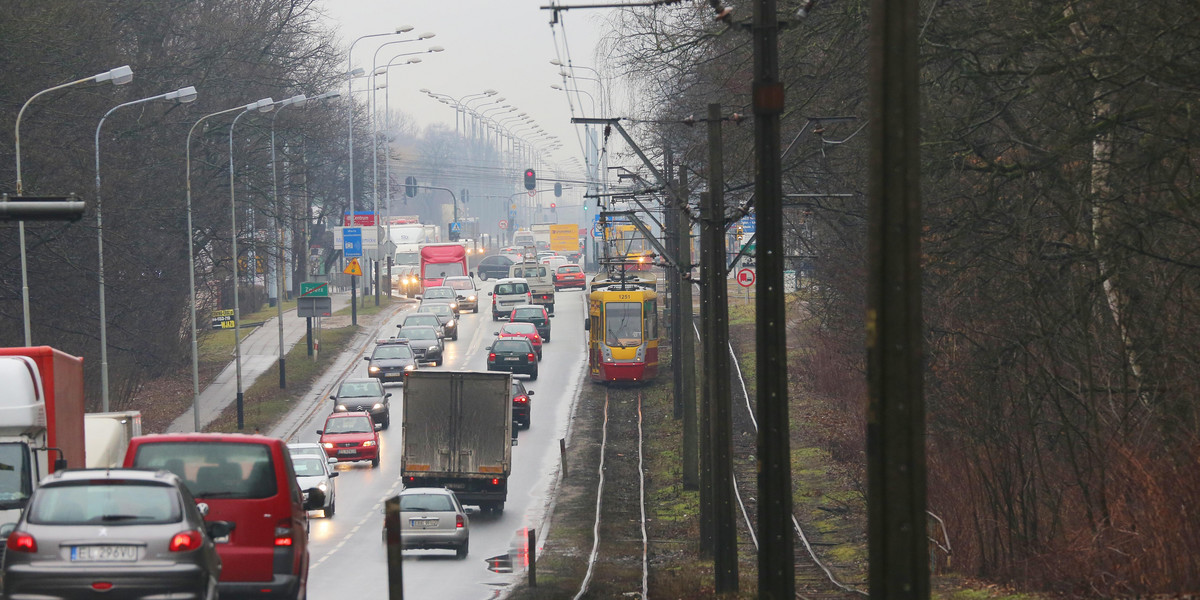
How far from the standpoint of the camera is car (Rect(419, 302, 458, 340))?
6481 cm

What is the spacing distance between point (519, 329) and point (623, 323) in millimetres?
10354

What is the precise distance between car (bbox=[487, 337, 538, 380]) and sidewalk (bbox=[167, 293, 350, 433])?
345 inches

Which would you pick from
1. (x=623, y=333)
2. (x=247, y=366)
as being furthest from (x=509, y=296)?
(x=623, y=333)

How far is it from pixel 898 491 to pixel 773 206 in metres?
4.03

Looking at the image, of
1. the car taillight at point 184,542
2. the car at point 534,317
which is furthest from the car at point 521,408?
the car taillight at point 184,542

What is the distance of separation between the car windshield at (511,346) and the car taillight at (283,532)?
40395mm

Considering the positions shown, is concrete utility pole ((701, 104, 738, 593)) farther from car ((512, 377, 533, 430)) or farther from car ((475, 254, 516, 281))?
car ((475, 254, 516, 281))

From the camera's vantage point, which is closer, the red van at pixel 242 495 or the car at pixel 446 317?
the red van at pixel 242 495

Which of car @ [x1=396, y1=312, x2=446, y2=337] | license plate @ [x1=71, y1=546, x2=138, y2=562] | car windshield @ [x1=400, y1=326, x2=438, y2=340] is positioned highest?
license plate @ [x1=71, y1=546, x2=138, y2=562]

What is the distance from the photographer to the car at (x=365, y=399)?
44341mm

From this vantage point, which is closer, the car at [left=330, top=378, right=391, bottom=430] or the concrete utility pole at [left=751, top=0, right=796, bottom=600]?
the concrete utility pole at [left=751, top=0, right=796, bottom=600]

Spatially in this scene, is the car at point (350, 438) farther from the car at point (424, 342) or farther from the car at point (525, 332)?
the car at point (525, 332)

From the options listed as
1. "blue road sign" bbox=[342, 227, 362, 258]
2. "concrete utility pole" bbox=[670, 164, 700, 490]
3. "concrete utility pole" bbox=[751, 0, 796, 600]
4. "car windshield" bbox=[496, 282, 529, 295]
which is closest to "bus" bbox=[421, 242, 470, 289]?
"car windshield" bbox=[496, 282, 529, 295]

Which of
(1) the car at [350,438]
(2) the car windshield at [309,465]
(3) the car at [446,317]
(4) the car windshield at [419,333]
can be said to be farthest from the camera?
(3) the car at [446,317]
